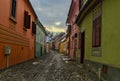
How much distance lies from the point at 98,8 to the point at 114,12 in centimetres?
280

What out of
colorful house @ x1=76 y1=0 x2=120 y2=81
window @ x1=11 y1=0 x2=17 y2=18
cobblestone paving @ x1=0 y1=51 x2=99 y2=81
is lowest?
cobblestone paving @ x1=0 y1=51 x2=99 y2=81

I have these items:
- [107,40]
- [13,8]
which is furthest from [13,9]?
[107,40]

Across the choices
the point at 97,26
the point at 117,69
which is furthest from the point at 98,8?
the point at 117,69

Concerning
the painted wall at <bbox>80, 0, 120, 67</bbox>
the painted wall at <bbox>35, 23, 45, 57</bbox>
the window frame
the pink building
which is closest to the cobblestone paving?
the painted wall at <bbox>80, 0, 120, 67</bbox>

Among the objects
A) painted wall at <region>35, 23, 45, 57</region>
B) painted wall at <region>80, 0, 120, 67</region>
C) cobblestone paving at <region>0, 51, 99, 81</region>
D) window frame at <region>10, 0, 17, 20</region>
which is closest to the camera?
painted wall at <region>80, 0, 120, 67</region>

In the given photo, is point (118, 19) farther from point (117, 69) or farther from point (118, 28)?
point (117, 69)

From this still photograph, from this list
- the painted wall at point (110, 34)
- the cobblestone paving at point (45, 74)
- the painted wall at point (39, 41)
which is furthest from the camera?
the painted wall at point (39, 41)

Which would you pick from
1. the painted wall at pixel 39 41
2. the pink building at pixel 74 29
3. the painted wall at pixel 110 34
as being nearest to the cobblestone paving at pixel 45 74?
the painted wall at pixel 110 34

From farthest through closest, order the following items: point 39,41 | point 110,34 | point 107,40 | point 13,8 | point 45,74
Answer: point 39,41 < point 13,8 < point 45,74 < point 107,40 < point 110,34

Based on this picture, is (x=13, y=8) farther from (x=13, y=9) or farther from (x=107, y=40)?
(x=107, y=40)

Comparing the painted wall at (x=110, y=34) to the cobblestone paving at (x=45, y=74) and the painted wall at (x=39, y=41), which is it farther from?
the painted wall at (x=39, y=41)

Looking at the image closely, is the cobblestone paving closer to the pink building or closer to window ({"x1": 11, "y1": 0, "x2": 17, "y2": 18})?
window ({"x1": 11, "y1": 0, "x2": 17, "y2": 18})

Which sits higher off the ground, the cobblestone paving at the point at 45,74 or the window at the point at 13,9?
the window at the point at 13,9

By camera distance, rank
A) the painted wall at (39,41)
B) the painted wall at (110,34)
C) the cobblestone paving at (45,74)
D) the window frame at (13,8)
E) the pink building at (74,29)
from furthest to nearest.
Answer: the painted wall at (39,41), the pink building at (74,29), the window frame at (13,8), the cobblestone paving at (45,74), the painted wall at (110,34)
